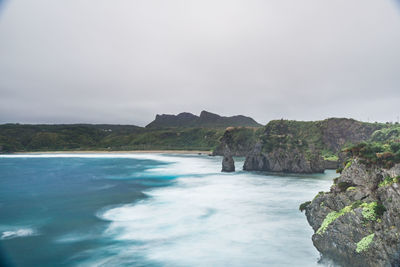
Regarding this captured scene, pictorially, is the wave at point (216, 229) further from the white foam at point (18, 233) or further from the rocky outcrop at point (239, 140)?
Result: the rocky outcrop at point (239, 140)

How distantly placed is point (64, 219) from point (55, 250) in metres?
9.50

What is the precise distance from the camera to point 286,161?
217 ft

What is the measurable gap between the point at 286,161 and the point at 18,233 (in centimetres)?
5997

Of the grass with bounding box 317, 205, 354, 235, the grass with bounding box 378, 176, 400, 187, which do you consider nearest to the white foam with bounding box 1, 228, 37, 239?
the grass with bounding box 317, 205, 354, 235

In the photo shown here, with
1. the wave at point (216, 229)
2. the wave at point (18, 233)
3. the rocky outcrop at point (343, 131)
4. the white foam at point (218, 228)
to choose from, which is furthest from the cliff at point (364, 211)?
the rocky outcrop at point (343, 131)

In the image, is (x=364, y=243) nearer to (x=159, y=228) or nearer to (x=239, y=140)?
(x=159, y=228)

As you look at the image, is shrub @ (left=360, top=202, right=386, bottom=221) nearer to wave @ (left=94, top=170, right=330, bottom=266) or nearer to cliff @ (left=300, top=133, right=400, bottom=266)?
cliff @ (left=300, top=133, right=400, bottom=266)

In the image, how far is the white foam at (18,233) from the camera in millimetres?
22966

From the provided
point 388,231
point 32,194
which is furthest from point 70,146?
point 388,231

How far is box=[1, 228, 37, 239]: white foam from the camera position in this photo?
75.3ft

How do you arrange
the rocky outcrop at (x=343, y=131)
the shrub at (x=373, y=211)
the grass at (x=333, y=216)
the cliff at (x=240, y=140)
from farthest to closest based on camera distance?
the cliff at (x=240, y=140) < the rocky outcrop at (x=343, y=131) < the grass at (x=333, y=216) < the shrub at (x=373, y=211)

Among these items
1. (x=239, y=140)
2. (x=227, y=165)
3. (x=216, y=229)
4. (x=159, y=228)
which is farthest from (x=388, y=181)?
(x=239, y=140)

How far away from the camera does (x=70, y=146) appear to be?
7849 inches

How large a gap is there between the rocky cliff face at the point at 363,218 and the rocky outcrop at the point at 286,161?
166 ft
